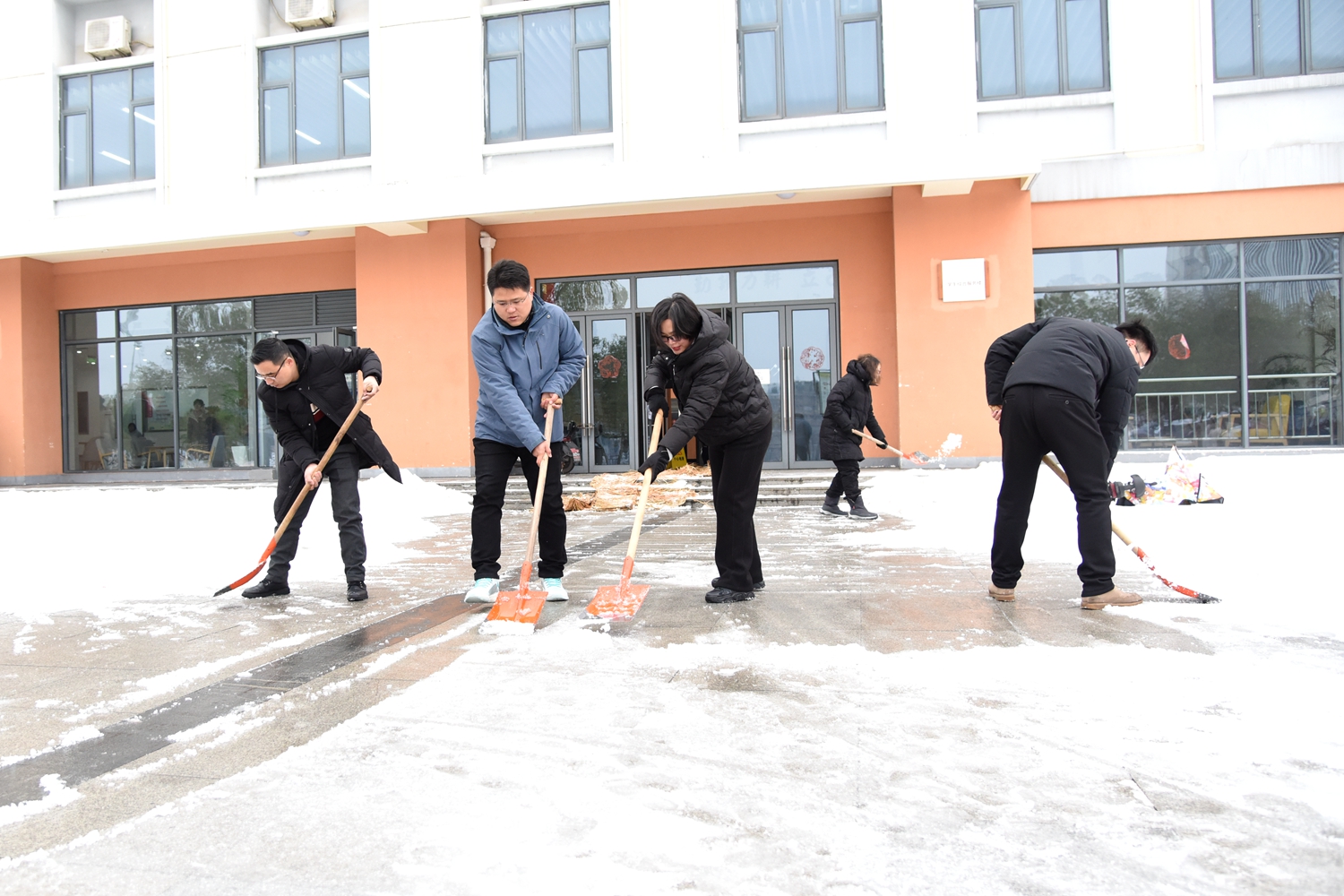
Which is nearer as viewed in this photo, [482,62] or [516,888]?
[516,888]

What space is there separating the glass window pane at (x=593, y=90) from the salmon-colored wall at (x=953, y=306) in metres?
4.48

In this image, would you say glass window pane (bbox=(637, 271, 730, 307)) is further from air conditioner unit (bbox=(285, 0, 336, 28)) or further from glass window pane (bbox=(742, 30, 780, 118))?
air conditioner unit (bbox=(285, 0, 336, 28))

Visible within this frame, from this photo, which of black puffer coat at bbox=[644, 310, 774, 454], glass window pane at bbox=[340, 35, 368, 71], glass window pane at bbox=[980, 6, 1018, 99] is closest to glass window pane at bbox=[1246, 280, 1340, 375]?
glass window pane at bbox=[980, 6, 1018, 99]

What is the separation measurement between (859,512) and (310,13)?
11.8 metres

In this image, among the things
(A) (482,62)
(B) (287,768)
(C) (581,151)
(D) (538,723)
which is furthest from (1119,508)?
(A) (482,62)

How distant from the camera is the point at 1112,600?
4.01m

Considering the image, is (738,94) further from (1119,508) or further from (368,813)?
(368,813)

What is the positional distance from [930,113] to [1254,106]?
4.19 meters

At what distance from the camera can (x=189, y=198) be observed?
46.4ft

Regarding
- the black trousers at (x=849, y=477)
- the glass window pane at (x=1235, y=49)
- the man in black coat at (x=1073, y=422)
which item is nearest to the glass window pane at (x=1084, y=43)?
the glass window pane at (x=1235, y=49)

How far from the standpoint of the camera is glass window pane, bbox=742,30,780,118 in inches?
491

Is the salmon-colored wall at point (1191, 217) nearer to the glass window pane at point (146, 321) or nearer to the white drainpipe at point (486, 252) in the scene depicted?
the white drainpipe at point (486, 252)

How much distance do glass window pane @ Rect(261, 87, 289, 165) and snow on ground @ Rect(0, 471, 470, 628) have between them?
659cm

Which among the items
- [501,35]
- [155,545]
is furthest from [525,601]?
[501,35]
